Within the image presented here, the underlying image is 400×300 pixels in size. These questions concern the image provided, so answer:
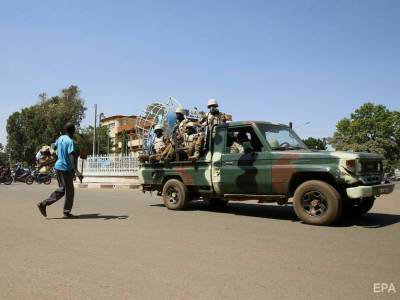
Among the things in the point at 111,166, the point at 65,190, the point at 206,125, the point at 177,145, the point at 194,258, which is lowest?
the point at 194,258

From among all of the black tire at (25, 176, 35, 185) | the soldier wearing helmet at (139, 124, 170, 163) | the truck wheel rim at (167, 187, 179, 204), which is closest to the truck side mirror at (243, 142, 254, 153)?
the truck wheel rim at (167, 187, 179, 204)

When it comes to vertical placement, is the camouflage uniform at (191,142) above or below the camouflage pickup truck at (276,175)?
above

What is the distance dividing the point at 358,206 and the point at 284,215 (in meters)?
1.51

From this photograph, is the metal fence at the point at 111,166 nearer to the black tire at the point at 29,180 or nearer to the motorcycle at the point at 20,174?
the black tire at the point at 29,180

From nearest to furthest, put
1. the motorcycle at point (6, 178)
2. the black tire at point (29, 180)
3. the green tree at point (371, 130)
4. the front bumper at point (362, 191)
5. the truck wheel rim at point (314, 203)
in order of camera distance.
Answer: the front bumper at point (362, 191)
the truck wheel rim at point (314, 203)
the black tire at point (29, 180)
the motorcycle at point (6, 178)
the green tree at point (371, 130)

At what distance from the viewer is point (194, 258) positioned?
4.67 metres

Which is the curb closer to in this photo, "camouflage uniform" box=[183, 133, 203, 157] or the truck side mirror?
"camouflage uniform" box=[183, 133, 203, 157]

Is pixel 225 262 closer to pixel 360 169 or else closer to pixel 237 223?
pixel 237 223

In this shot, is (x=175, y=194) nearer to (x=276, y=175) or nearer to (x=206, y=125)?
(x=206, y=125)

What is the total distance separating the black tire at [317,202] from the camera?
6.83 m

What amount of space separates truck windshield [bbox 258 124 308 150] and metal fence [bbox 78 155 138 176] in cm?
1068

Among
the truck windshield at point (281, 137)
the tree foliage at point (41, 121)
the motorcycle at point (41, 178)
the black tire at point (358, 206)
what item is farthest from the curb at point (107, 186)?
the tree foliage at point (41, 121)

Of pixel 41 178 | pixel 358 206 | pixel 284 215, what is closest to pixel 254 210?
pixel 284 215

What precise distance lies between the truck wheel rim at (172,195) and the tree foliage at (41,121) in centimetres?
4461
